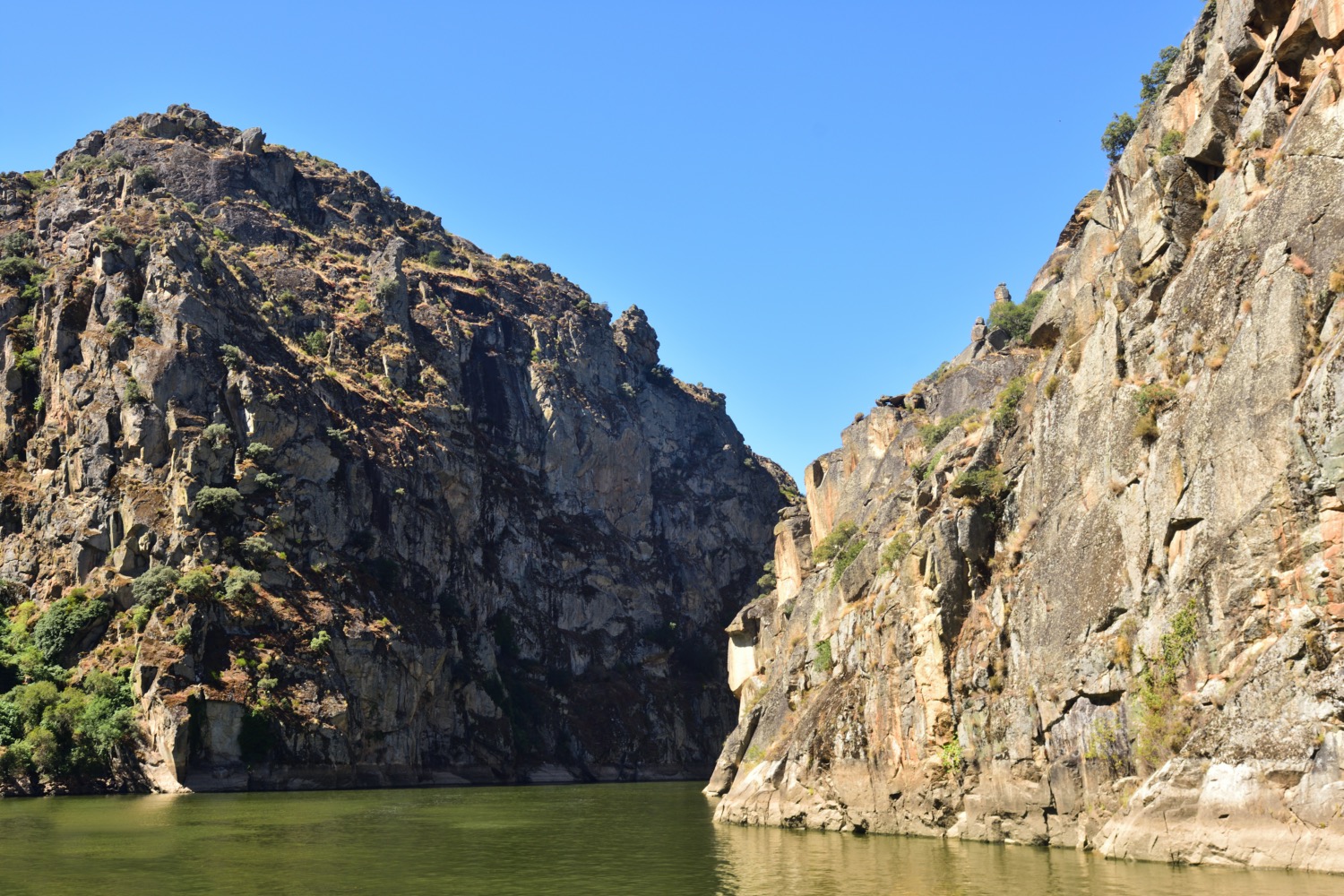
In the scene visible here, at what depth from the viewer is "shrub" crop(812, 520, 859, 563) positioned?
70.2 meters

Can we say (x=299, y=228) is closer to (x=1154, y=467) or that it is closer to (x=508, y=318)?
(x=508, y=318)

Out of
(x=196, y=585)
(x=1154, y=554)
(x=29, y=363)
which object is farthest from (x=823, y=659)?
(x=29, y=363)

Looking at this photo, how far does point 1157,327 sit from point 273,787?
7455 cm

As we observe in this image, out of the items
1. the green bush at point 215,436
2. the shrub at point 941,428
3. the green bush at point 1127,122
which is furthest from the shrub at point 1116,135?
the green bush at point 215,436

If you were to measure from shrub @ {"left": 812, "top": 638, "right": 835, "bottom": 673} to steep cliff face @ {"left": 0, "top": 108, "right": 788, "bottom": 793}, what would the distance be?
50120 millimetres

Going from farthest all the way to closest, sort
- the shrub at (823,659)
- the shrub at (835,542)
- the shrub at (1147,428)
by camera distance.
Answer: the shrub at (835,542) < the shrub at (823,659) < the shrub at (1147,428)

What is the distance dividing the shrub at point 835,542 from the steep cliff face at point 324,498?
153 feet

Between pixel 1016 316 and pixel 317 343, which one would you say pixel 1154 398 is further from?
pixel 317 343

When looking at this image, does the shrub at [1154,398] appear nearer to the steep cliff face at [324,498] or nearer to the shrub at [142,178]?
the steep cliff face at [324,498]

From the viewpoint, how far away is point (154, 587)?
3590 inches

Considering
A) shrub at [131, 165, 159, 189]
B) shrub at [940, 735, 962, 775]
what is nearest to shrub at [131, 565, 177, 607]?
shrub at [131, 165, 159, 189]

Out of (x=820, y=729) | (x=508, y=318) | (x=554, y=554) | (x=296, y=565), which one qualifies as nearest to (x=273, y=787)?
(x=296, y=565)

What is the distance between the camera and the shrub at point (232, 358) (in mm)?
108938

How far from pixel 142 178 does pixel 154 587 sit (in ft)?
191
